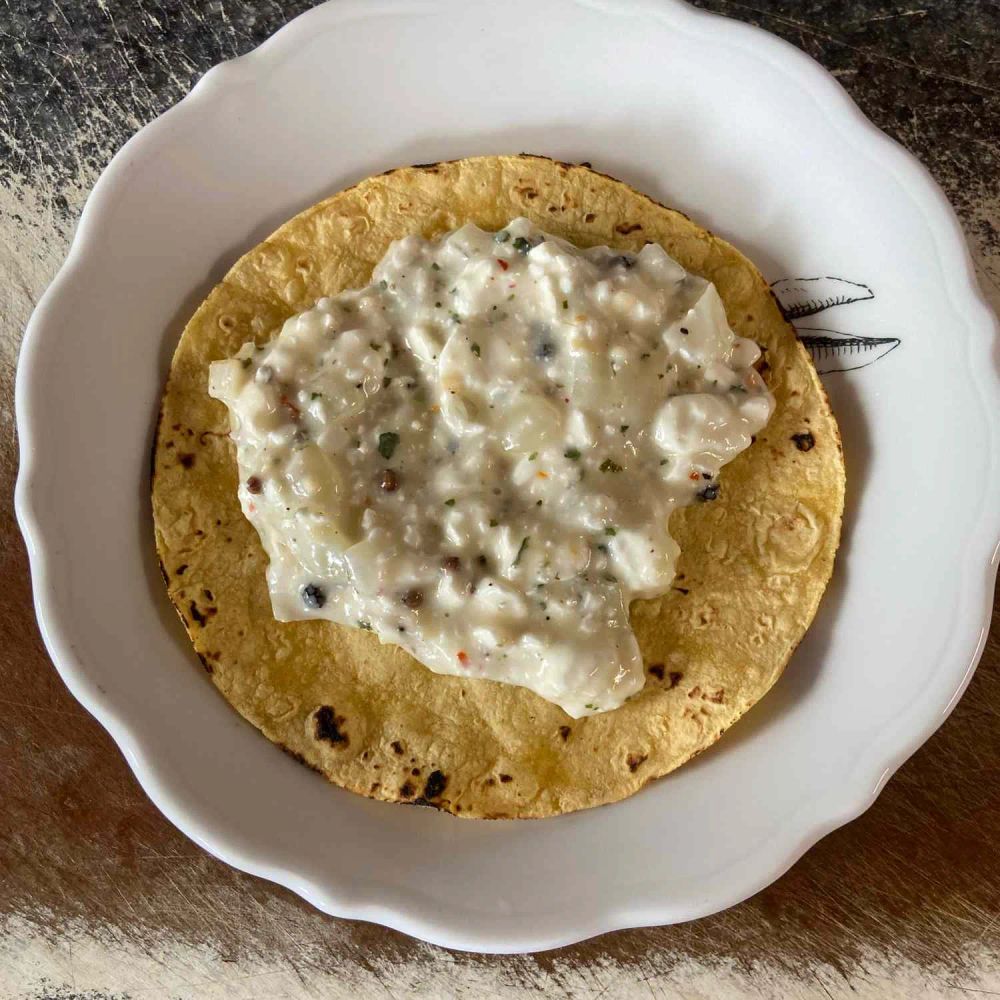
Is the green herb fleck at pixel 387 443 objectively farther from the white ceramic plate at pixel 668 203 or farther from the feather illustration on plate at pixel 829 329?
the feather illustration on plate at pixel 829 329

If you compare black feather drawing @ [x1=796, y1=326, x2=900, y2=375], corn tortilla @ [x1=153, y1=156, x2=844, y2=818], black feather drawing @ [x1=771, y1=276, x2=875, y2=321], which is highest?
black feather drawing @ [x1=771, y1=276, x2=875, y2=321]

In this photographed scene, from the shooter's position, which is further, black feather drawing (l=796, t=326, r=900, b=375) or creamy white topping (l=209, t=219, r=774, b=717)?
black feather drawing (l=796, t=326, r=900, b=375)

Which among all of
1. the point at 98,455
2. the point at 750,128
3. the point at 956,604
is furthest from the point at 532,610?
the point at 750,128

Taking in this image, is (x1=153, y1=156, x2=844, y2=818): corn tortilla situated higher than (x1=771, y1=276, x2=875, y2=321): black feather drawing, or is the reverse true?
(x1=771, y1=276, x2=875, y2=321): black feather drawing

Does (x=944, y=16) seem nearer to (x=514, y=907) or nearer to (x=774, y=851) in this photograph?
(x=774, y=851)

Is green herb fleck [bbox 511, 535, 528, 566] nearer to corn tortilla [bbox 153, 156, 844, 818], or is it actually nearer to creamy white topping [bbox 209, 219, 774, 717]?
creamy white topping [bbox 209, 219, 774, 717]

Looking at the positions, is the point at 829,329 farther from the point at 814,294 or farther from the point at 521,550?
the point at 521,550

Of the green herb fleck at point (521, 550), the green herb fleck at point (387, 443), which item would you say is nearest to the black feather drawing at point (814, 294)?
the green herb fleck at point (521, 550)

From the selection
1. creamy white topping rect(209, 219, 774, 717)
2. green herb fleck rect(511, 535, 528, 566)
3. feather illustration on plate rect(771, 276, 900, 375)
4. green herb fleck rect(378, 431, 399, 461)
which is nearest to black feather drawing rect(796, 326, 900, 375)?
feather illustration on plate rect(771, 276, 900, 375)
